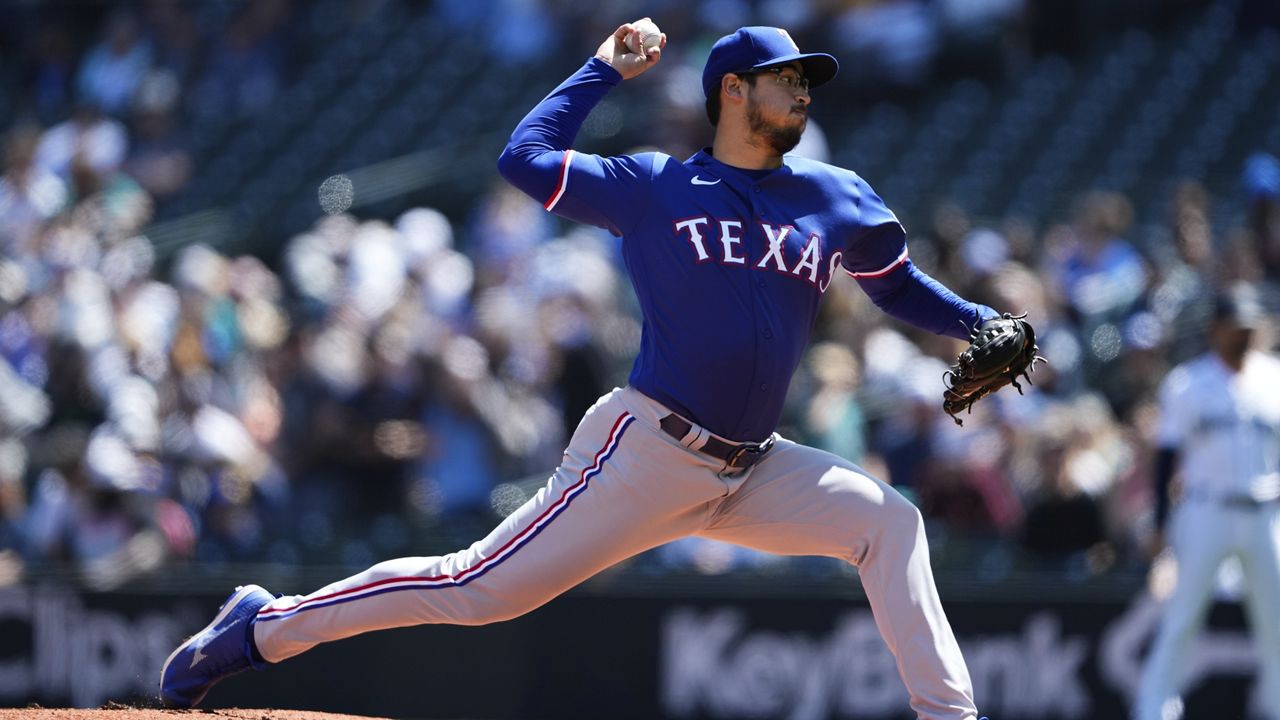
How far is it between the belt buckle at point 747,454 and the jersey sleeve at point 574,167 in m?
0.63

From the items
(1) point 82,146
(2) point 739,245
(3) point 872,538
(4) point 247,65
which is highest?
(2) point 739,245

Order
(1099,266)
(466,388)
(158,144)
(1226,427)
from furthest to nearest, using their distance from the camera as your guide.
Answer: (158,144)
(1099,266)
(466,388)
(1226,427)

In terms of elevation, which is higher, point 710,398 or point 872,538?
point 710,398

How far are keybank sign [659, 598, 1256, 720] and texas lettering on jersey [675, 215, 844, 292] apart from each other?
4.35m

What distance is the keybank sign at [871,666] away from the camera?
8641 millimetres

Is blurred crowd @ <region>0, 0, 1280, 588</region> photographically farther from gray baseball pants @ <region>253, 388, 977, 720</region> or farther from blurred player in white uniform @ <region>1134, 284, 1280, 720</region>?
gray baseball pants @ <region>253, 388, 977, 720</region>

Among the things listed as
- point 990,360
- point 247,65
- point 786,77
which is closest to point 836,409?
point 990,360

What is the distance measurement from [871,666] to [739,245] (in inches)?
178

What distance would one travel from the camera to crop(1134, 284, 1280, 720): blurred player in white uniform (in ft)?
24.9

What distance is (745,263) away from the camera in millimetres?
4613

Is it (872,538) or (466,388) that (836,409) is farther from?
(872,538)

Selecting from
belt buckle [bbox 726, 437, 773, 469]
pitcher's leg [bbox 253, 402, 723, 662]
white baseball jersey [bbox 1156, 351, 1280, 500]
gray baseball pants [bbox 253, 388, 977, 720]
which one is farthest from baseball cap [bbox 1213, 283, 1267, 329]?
pitcher's leg [bbox 253, 402, 723, 662]

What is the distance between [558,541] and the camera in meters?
4.59

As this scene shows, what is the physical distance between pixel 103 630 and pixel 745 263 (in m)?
5.42
